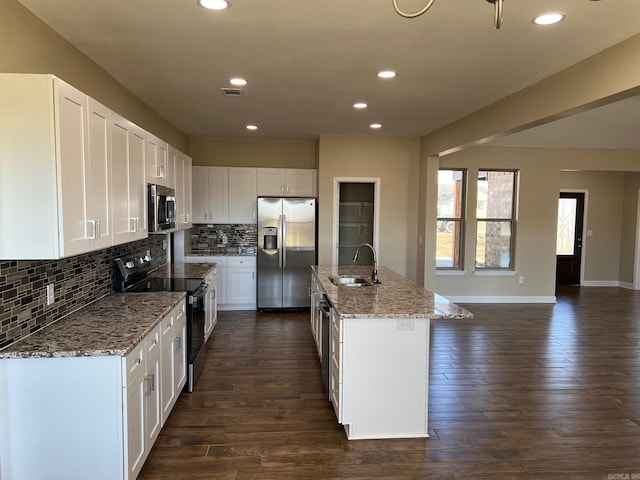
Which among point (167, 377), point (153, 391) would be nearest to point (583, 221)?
point (167, 377)

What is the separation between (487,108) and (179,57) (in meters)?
3.05

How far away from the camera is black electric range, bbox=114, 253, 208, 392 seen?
3.58 metres

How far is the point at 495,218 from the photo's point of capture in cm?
730

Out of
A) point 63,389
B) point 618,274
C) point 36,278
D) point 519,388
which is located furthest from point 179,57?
point 618,274

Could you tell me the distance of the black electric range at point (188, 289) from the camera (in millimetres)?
3584

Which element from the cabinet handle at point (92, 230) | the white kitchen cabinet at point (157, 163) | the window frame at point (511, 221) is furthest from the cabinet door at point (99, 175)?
the window frame at point (511, 221)

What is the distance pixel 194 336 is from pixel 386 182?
3907 millimetres

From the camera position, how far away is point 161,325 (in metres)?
2.82

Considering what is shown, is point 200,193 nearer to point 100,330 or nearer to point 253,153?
point 253,153

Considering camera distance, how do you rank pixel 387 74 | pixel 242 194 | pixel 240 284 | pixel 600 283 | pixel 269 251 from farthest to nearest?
1. pixel 600 283
2. pixel 242 194
3. pixel 240 284
4. pixel 269 251
5. pixel 387 74

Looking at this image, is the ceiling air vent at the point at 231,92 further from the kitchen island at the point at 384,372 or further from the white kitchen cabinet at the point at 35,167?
the kitchen island at the point at 384,372

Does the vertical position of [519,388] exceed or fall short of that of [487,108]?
it falls short

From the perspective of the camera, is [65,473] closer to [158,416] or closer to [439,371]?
[158,416]

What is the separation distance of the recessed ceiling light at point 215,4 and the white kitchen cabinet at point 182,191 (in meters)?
2.60
